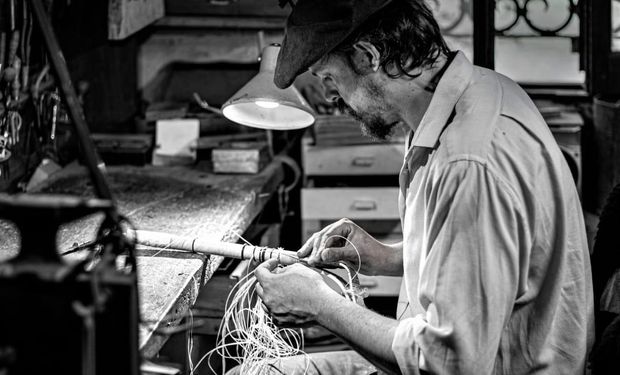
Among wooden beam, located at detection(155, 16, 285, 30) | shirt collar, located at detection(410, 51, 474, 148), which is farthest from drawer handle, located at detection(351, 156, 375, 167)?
shirt collar, located at detection(410, 51, 474, 148)

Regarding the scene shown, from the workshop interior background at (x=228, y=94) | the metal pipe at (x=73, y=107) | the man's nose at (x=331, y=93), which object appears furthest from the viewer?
the workshop interior background at (x=228, y=94)

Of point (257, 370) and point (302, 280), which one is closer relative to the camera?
point (302, 280)

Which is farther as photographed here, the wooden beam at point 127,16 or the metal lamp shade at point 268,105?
the wooden beam at point 127,16

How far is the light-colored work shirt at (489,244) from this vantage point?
1.78m

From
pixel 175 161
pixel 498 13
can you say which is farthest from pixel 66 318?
pixel 498 13

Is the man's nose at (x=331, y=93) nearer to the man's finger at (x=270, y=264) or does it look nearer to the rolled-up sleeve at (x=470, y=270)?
the man's finger at (x=270, y=264)

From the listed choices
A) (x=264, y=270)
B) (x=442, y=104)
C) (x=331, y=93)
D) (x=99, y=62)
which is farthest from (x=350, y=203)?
(x=442, y=104)

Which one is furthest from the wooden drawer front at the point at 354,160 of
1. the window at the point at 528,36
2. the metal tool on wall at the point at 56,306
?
the metal tool on wall at the point at 56,306

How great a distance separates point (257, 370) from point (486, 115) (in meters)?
1.02

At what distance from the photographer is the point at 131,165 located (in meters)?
4.74

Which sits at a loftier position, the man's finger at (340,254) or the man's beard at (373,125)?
the man's beard at (373,125)

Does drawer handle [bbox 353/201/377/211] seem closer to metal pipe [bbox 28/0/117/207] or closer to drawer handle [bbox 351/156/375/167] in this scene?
drawer handle [bbox 351/156/375/167]

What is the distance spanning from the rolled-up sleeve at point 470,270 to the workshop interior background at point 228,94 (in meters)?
1.51

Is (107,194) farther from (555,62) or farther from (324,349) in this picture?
(555,62)
